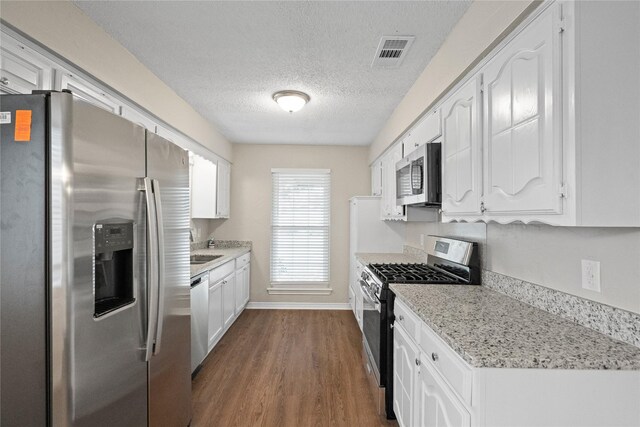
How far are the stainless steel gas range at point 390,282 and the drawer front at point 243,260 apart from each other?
2.10 m

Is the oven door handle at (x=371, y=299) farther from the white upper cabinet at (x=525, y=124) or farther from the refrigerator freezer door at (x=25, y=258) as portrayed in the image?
the refrigerator freezer door at (x=25, y=258)

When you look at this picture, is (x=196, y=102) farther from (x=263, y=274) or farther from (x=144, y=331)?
(x=263, y=274)

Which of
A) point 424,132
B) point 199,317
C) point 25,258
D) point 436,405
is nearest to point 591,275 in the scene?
point 436,405

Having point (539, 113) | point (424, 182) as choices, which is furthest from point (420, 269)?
point (539, 113)

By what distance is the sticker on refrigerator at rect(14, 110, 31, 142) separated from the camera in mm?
1143

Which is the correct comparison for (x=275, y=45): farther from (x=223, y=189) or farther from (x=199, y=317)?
(x=223, y=189)

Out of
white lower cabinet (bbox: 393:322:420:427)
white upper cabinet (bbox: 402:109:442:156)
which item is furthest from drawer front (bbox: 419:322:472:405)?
white upper cabinet (bbox: 402:109:442:156)

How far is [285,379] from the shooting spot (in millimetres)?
2822

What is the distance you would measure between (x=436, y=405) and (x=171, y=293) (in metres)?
1.46

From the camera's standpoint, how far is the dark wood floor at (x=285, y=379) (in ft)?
7.59

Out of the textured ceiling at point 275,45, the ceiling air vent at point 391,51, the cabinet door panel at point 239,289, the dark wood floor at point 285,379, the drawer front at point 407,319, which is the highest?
the textured ceiling at point 275,45

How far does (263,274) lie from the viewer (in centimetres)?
505

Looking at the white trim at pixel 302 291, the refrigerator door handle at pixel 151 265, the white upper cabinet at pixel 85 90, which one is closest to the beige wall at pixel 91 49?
the white upper cabinet at pixel 85 90

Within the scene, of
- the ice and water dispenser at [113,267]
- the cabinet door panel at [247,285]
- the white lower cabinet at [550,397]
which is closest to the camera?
the white lower cabinet at [550,397]
